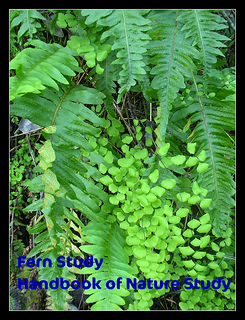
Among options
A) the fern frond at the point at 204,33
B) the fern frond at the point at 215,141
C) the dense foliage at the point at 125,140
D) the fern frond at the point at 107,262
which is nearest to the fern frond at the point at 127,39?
the dense foliage at the point at 125,140

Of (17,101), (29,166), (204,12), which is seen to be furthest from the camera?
(29,166)

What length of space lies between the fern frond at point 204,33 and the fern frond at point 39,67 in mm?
350

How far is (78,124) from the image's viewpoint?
0.74m

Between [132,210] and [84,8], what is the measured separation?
0.63m

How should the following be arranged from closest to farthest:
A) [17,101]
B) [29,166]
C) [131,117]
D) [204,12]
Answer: [17,101]
[204,12]
[131,117]
[29,166]

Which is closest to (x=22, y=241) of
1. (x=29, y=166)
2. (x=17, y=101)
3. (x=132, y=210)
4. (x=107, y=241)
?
(x=29, y=166)

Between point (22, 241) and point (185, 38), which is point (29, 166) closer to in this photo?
point (22, 241)

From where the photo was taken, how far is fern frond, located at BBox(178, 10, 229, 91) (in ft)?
2.50

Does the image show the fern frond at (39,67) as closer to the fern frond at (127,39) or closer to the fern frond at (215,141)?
the fern frond at (127,39)

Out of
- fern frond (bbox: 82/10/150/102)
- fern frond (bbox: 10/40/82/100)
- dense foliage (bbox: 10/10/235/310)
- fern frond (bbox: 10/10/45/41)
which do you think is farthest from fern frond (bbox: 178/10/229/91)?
fern frond (bbox: 10/10/45/41)

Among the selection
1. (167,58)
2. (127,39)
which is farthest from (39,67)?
(167,58)

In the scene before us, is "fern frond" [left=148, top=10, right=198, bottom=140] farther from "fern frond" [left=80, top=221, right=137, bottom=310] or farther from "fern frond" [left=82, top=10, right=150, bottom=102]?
"fern frond" [left=80, top=221, right=137, bottom=310]

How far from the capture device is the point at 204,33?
0.77 metres

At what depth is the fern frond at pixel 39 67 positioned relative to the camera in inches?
25.3
